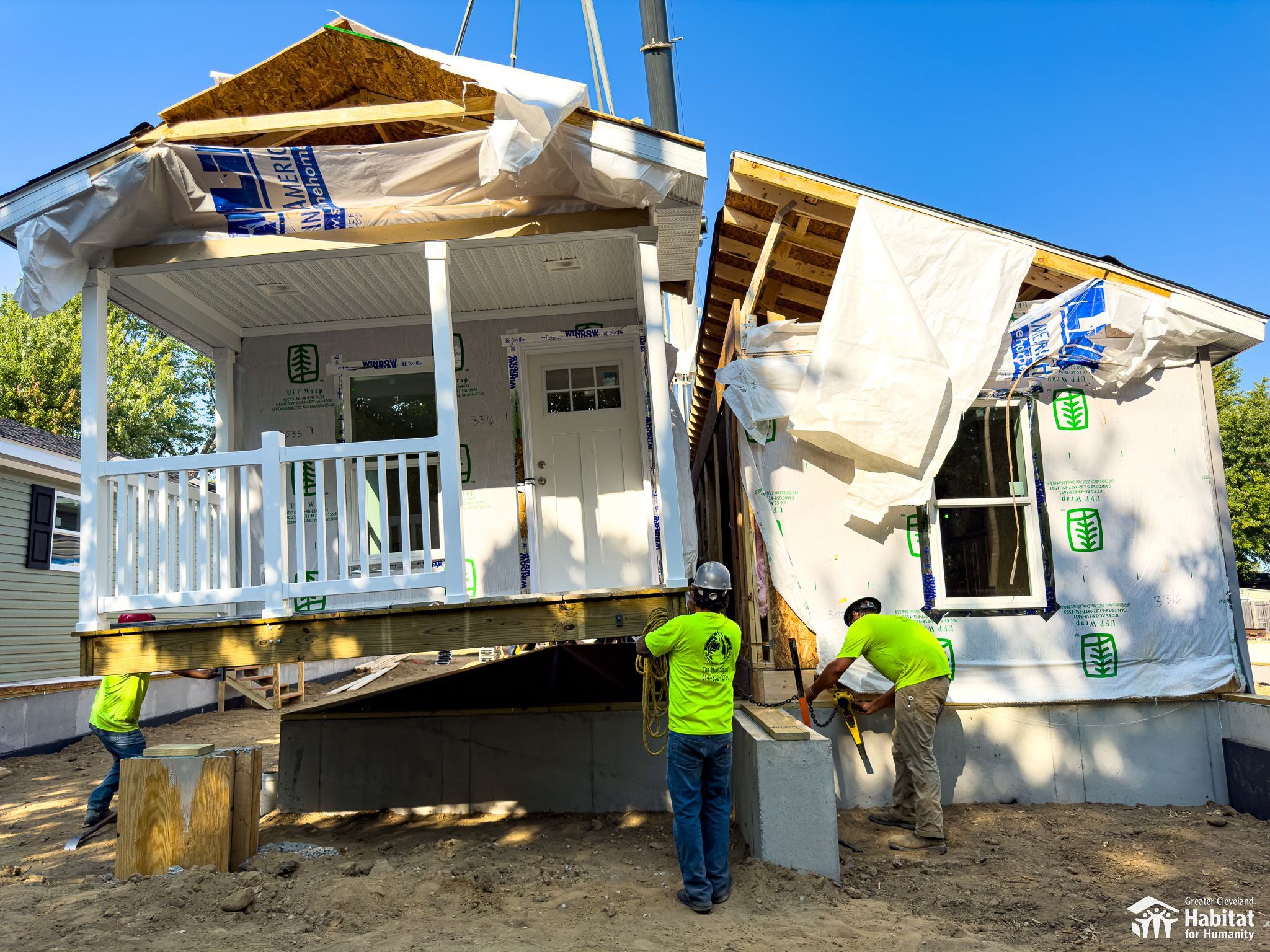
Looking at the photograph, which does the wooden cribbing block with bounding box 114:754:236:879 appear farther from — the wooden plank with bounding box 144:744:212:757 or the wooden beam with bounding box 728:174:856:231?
the wooden beam with bounding box 728:174:856:231

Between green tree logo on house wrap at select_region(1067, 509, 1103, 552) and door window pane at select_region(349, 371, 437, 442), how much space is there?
5.46 meters

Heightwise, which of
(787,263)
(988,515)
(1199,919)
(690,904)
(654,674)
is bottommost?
(1199,919)

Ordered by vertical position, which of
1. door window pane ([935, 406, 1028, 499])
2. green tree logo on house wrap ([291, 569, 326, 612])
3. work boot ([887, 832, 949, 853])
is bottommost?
work boot ([887, 832, 949, 853])

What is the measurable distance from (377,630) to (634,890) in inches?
83.9

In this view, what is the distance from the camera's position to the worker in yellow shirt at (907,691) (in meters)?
6.04

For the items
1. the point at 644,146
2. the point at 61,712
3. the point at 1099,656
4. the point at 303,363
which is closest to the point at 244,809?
the point at 303,363

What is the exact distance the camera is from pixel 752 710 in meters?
6.59

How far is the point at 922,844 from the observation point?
588 cm

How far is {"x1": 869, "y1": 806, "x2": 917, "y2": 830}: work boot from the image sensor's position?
20.7 ft

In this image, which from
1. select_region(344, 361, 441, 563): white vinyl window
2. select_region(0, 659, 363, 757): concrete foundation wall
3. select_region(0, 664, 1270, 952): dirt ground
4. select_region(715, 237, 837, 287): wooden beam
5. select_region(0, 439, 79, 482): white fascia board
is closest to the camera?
select_region(0, 664, 1270, 952): dirt ground

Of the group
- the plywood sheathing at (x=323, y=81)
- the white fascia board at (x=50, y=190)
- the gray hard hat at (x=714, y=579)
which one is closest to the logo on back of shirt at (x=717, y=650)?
the gray hard hat at (x=714, y=579)

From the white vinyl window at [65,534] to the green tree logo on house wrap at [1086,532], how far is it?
43.7ft

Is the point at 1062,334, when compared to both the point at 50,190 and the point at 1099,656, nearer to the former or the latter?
the point at 1099,656

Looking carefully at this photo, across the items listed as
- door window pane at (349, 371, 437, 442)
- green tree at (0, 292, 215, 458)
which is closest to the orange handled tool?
door window pane at (349, 371, 437, 442)
